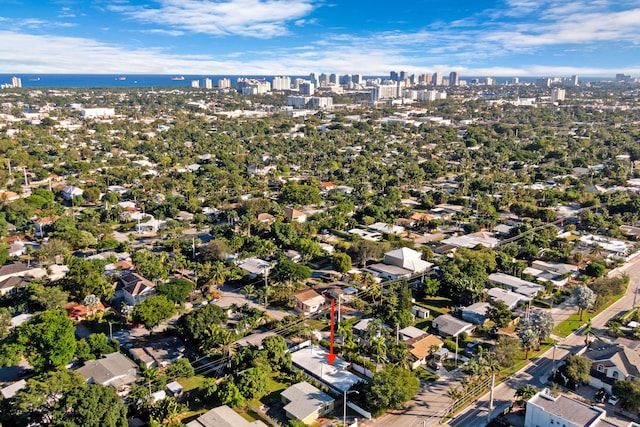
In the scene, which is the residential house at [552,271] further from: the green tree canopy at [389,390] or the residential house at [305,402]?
the residential house at [305,402]

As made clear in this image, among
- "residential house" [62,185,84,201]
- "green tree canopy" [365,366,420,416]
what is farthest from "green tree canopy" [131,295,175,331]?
"residential house" [62,185,84,201]

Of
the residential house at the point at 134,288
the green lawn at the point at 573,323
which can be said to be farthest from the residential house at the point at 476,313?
the residential house at the point at 134,288

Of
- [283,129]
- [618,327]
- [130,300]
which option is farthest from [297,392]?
[283,129]

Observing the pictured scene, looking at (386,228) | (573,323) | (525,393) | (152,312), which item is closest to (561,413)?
(525,393)

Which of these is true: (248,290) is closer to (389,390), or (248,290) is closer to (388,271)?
(388,271)

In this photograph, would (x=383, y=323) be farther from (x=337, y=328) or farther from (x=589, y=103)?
(x=589, y=103)

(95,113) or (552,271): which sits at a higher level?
(95,113)

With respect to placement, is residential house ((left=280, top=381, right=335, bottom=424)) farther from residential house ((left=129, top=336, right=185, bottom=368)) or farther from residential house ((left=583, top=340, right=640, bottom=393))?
residential house ((left=583, top=340, right=640, bottom=393))
